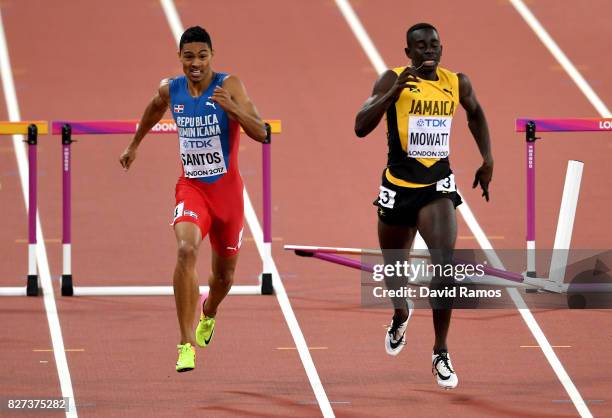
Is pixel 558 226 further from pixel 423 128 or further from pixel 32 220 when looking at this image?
pixel 32 220

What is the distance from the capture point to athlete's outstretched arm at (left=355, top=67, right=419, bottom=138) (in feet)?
26.4

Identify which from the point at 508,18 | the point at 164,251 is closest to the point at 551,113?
the point at 508,18

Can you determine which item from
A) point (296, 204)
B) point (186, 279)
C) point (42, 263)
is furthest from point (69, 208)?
point (186, 279)

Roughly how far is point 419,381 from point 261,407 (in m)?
1.12

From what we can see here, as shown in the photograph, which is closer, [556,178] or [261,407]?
[261,407]

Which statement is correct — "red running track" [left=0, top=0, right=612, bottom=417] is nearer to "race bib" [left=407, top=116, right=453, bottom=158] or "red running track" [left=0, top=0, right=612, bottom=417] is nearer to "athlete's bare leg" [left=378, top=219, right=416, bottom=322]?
"athlete's bare leg" [left=378, top=219, right=416, bottom=322]

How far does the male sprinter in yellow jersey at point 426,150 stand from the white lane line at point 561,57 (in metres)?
6.99

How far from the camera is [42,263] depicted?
12000 mm

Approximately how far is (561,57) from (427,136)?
361 inches

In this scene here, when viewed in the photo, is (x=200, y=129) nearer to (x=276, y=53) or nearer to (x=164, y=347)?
(x=164, y=347)

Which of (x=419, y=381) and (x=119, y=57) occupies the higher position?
(x=119, y=57)

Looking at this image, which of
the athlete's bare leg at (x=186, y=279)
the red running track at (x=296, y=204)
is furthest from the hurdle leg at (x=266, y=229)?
the athlete's bare leg at (x=186, y=279)

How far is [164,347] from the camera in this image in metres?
9.79

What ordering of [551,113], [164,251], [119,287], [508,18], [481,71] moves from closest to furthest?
[119,287]
[164,251]
[551,113]
[481,71]
[508,18]
